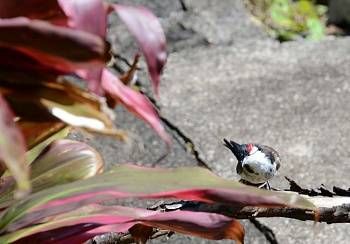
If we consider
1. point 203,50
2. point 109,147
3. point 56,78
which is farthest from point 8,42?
point 203,50

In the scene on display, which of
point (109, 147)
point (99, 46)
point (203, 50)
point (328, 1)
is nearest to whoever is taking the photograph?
point (99, 46)

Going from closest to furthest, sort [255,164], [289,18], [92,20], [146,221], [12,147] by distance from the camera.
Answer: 1. [12,147]
2. [92,20]
3. [146,221]
4. [255,164]
5. [289,18]

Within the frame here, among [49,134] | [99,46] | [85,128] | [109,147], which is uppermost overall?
[99,46]

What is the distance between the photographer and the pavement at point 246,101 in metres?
2.96

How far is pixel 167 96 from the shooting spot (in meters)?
3.47

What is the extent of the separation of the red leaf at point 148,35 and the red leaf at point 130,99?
7cm

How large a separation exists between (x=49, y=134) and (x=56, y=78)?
27 centimetres

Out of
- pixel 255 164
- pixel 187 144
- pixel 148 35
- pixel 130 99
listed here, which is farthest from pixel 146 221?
pixel 187 144

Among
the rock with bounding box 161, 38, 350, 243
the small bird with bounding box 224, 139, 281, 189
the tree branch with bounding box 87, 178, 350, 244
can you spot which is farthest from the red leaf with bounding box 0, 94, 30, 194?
the rock with bounding box 161, 38, 350, 243

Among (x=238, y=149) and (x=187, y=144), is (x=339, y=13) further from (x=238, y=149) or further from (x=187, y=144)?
(x=238, y=149)

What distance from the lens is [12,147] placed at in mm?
716

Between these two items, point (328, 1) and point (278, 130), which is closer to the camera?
point (278, 130)

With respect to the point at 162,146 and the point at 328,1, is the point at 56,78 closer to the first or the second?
the point at 162,146

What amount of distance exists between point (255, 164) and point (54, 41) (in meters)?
1.28
